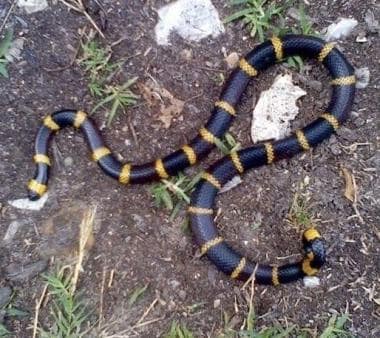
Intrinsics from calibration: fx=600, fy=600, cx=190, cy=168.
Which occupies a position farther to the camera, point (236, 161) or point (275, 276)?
point (236, 161)

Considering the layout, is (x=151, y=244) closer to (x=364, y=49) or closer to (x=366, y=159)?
(x=366, y=159)

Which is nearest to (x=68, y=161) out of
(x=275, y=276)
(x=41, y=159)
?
(x=41, y=159)

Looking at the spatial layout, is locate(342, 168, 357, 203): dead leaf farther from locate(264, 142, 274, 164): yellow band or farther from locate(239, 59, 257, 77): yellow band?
locate(239, 59, 257, 77): yellow band

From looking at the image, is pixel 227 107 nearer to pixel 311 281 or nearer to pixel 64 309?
pixel 311 281

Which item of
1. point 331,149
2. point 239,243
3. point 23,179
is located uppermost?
point 23,179

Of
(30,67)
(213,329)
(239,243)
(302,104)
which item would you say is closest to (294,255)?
(239,243)
